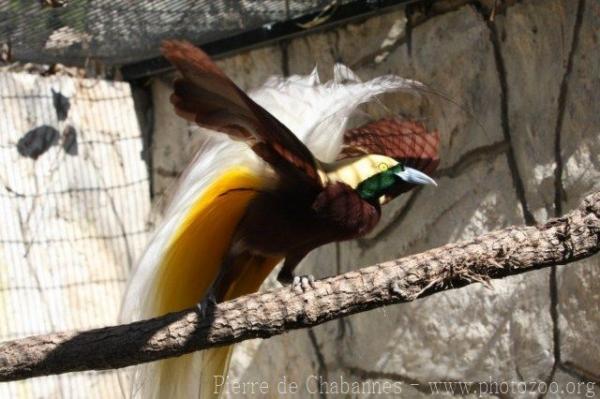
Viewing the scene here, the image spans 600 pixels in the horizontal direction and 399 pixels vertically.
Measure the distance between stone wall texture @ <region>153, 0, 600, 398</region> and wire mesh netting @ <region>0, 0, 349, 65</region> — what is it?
0.70 feet

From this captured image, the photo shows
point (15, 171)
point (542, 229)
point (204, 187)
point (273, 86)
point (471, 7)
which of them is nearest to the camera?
point (542, 229)

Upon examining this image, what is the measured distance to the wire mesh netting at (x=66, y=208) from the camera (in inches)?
138

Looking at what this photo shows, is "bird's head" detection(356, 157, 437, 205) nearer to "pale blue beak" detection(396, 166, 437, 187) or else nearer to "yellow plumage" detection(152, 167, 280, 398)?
"pale blue beak" detection(396, 166, 437, 187)

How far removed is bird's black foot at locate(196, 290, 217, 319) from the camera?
2.14 m

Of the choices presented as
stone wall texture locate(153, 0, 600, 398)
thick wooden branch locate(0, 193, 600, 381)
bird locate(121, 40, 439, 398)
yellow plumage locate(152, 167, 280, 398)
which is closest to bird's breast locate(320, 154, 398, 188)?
bird locate(121, 40, 439, 398)

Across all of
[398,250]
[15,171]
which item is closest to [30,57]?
[15,171]

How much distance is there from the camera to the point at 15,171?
357cm

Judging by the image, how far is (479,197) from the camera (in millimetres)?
3174

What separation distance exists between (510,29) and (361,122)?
0.52 meters

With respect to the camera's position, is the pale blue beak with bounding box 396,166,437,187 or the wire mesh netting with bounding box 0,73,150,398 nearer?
the pale blue beak with bounding box 396,166,437,187

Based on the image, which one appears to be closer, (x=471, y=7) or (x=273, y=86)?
(x=273, y=86)

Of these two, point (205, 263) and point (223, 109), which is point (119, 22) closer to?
point (205, 263)

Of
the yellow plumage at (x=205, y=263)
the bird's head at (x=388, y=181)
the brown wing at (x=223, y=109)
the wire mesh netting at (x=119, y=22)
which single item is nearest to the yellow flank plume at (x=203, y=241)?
the yellow plumage at (x=205, y=263)

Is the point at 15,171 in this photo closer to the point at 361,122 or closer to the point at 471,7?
the point at 361,122
